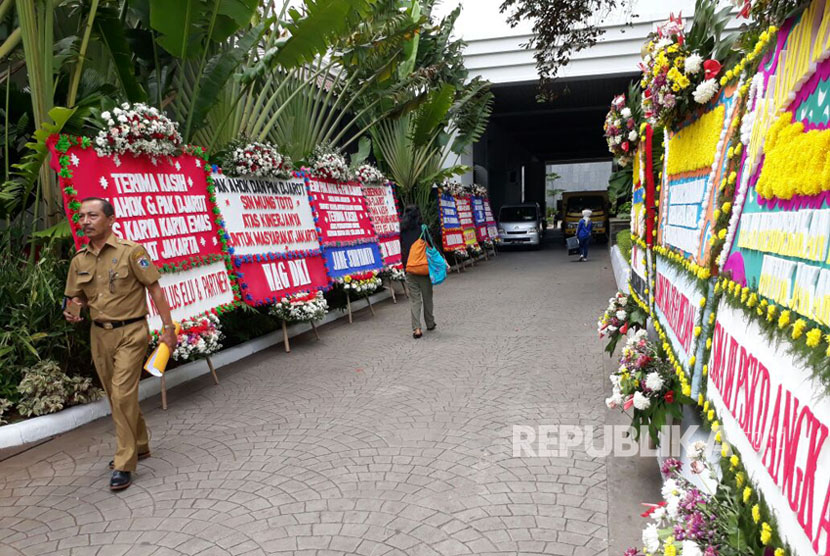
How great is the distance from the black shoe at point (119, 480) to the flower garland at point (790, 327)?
412 cm

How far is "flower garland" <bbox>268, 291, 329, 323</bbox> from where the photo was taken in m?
8.09

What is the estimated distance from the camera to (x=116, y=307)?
14.0 feet

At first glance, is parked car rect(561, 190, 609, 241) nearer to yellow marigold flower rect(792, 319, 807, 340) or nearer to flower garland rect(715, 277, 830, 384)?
flower garland rect(715, 277, 830, 384)

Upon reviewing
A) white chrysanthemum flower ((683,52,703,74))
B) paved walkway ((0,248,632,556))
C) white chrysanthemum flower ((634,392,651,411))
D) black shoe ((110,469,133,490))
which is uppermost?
white chrysanthemum flower ((683,52,703,74))

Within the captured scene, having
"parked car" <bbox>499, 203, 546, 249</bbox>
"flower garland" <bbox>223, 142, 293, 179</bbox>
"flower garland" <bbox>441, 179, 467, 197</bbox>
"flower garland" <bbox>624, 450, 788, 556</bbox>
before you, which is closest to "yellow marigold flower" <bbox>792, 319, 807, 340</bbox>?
"flower garland" <bbox>624, 450, 788, 556</bbox>

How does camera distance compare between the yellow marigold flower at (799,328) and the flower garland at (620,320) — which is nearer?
the yellow marigold flower at (799,328)

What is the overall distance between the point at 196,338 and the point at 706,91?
5363 mm

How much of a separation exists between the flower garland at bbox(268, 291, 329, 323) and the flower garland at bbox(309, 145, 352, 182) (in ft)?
9.02

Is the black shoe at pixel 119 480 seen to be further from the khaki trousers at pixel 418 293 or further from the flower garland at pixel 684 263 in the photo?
the khaki trousers at pixel 418 293

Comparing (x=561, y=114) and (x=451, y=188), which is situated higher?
(x=561, y=114)

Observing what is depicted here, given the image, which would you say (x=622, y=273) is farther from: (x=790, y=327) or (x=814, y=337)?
(x=814, y=337)

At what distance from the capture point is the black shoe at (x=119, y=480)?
4113 millimetres

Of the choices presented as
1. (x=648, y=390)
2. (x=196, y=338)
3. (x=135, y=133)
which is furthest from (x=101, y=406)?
(x=648, y=390)

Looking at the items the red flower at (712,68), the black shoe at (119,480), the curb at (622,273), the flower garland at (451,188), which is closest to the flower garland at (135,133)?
the black shoe at (119,480)
